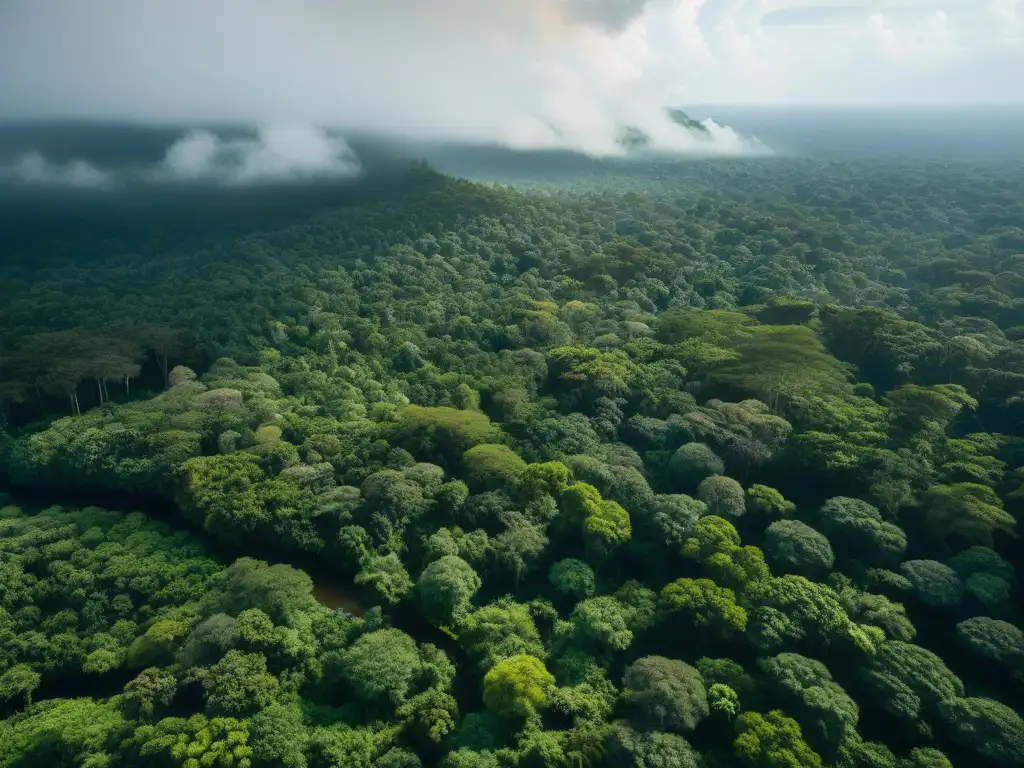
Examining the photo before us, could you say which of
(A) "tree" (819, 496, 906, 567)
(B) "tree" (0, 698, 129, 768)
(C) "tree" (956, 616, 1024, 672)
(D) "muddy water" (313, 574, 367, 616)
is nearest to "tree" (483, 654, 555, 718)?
(D) "muddy water" (313, 574, 367, 616)

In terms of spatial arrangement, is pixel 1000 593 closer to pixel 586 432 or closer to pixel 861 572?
pixel 861 572

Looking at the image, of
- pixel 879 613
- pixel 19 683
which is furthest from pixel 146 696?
pixel 879 613

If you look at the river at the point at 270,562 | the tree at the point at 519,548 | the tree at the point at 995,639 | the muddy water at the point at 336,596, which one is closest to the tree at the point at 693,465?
the tree at the point at 519,548

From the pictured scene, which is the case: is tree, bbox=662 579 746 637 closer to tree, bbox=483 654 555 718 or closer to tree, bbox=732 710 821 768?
tree, bbox=732 710 821 768

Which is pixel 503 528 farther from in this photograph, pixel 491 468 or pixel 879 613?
pixel 879 613

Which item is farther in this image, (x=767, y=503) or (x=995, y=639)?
(x=767, y=503)

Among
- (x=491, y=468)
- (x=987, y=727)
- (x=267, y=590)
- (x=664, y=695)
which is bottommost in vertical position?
(x=987, y=727)

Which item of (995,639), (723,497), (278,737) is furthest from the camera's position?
(723,497)

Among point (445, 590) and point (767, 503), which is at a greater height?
point (767, 503)
